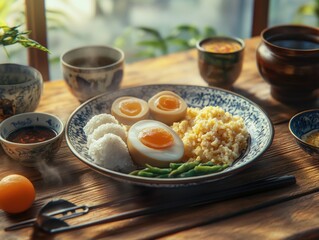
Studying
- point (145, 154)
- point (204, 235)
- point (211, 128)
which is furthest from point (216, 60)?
point (204, 235)

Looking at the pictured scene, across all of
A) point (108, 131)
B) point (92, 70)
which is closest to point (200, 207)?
point (108, 131)

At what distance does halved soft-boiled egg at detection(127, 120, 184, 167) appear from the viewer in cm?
152

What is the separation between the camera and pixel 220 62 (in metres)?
2.06

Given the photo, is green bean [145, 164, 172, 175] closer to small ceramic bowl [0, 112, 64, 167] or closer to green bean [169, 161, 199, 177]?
green bean [169, 161, 199, 177]

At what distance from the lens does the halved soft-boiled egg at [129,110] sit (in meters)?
1.75

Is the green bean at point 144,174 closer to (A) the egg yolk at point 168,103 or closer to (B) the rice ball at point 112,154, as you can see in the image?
(B) the rice ball at point 112,154

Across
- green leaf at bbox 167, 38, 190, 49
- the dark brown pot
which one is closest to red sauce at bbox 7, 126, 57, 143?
the dark brown pot

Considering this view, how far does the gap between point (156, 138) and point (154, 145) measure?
26 mm

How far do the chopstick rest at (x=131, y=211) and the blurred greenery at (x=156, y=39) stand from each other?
1.79 m

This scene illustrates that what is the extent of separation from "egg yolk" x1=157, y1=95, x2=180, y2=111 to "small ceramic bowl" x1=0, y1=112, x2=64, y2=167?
1.20ft

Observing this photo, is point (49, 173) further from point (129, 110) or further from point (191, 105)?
point (191, 105)

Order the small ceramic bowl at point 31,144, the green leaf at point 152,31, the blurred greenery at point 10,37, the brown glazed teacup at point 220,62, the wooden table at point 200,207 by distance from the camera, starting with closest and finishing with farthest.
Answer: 1. the wooden table at point 200,207
2. the small ceramic bowl at point 31,144
3. the blurred greenery at point 10,37
4. the brown glazed teacup at point 220,62
5. the green leaf at point 152,31

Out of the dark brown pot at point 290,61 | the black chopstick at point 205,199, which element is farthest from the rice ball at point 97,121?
the dark brown pot at point 290,61

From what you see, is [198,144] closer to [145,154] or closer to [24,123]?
[145,154]
